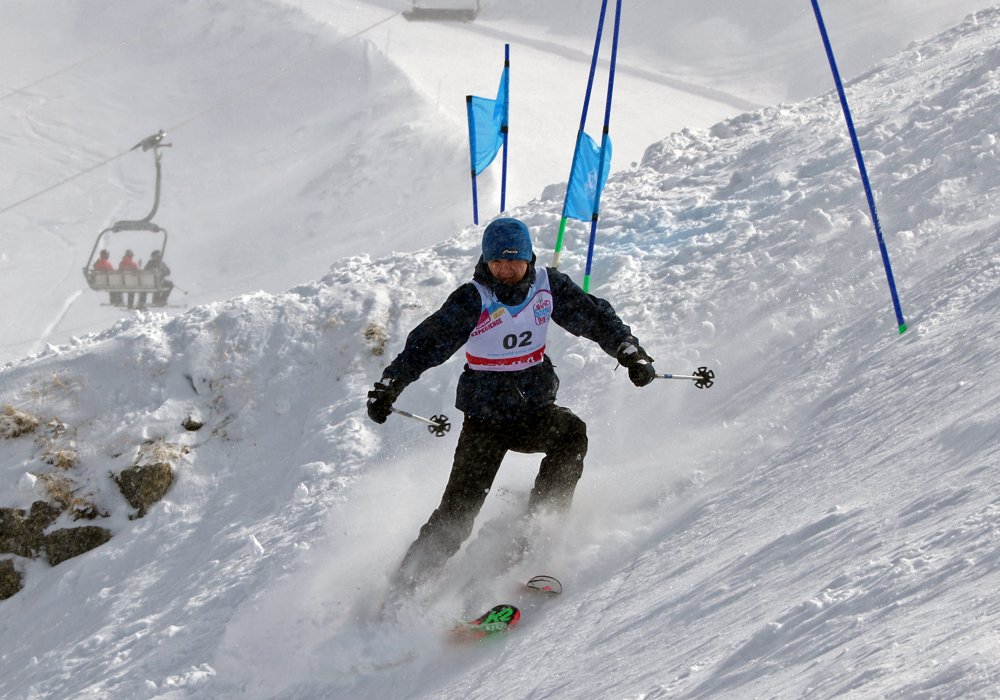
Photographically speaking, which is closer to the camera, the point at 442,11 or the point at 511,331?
the point at 511,331

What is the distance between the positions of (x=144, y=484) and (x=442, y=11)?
28240mm

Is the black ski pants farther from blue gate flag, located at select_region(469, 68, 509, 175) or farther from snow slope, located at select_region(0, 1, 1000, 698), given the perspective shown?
blue gate flag, located at select_region(469, 68, 509, 175)

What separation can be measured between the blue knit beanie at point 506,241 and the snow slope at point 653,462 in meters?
1.52

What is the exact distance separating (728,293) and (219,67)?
2605 centimetres

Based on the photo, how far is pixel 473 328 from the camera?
548cm

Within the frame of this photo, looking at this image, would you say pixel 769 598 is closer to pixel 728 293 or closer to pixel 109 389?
pixel 728 293

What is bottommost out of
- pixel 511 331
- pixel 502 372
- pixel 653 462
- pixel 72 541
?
pixel 653 462

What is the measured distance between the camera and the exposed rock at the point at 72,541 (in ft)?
24.3

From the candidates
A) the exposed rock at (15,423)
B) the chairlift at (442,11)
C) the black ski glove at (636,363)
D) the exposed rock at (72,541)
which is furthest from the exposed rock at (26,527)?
the chairlift at (442,11)

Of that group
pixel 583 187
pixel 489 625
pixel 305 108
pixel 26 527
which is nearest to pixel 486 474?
pixel 489 625

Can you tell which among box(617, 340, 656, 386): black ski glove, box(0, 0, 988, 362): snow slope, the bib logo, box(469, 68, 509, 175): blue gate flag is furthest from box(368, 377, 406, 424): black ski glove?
box(0, 0, 988, 362): snow slope

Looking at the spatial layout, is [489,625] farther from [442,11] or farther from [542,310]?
[442,11]

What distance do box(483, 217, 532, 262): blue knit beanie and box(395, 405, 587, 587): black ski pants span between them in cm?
88

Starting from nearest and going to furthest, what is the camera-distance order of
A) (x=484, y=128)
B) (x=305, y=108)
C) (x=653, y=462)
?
(x=653, y=462) → (x=484, y=128) → (x=305, y=108)
